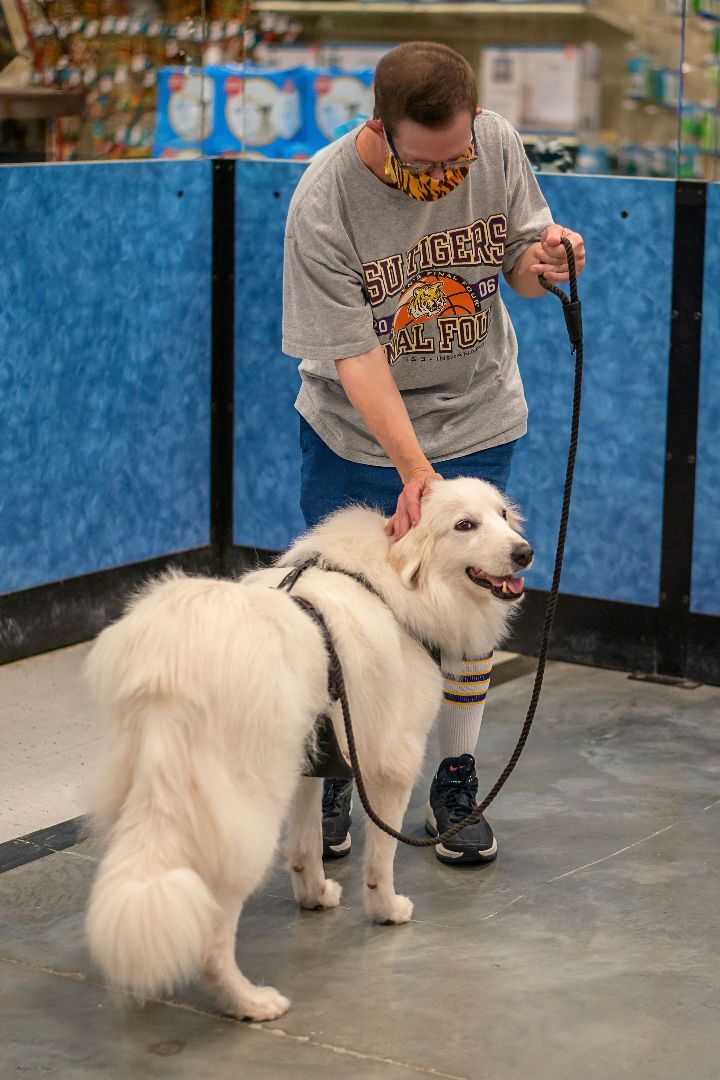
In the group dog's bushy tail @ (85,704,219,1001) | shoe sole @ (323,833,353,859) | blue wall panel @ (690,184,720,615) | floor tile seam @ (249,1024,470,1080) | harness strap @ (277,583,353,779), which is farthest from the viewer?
blue wall panel @ (690,184,720,615)

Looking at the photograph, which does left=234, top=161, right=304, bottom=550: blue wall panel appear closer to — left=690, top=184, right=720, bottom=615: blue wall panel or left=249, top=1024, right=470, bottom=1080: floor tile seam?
left=690, top=184, right=720, bottom=615: blue wall panel

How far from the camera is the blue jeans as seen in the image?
341cm

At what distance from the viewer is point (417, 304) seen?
10.7 ft

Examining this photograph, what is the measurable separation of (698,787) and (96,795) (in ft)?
6.06

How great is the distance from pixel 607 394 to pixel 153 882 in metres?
2.82

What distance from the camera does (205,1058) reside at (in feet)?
8.58

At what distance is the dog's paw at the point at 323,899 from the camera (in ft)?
10.6

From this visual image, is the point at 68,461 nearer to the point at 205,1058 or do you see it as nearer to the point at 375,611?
the point at 375,611

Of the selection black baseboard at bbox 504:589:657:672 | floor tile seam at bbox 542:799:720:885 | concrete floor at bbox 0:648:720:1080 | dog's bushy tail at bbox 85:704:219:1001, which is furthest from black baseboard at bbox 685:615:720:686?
dog's bushy tail at bbox 85:704:219:1001

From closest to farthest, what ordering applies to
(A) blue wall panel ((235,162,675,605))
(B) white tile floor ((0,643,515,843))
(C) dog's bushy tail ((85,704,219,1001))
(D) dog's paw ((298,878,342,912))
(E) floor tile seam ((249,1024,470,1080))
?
(C) dog's bushy tail ((85,704,219,1001))
(E) floor tile seam ((249,1024,470,1080))
(D) dog's paw ((298,878,342,912))
(B) white tile floor ((0,643,515,843))
(A) blue wall panel ((235,162,675,605))

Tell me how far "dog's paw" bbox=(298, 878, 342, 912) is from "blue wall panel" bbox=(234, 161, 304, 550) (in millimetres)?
2288

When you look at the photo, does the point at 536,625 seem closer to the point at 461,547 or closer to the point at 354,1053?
the point at 461,547

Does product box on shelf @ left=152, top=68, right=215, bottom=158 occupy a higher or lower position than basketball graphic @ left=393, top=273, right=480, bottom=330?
higher

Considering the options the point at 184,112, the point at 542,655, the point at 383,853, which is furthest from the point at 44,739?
the point at 184,112
